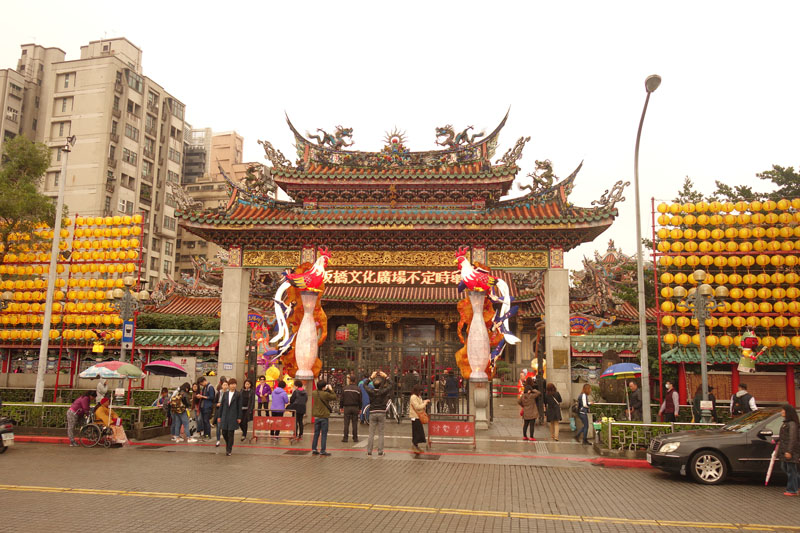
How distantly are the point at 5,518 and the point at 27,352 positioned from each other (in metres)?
20.5

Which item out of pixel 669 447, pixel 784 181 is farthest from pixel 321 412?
pixel 784 181

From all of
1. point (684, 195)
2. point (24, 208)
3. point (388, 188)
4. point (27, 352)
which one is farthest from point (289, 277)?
point (684, 195)

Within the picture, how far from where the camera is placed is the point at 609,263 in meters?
32.2

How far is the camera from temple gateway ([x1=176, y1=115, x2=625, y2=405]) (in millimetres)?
19578

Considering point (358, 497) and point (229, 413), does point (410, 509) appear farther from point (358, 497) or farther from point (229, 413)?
point (229, 413)

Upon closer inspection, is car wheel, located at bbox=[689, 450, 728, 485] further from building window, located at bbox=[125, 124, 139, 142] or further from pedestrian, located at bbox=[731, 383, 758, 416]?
building window, located at bbox=[125, 124, 139, 142]

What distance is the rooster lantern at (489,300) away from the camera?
18.7m

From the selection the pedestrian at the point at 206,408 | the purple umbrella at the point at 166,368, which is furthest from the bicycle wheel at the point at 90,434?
the purple umbrella at the point at 166,368

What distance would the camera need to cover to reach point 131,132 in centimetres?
5744

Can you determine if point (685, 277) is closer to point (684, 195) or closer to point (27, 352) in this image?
point (684, 195)

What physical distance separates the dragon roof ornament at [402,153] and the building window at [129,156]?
40740 mm

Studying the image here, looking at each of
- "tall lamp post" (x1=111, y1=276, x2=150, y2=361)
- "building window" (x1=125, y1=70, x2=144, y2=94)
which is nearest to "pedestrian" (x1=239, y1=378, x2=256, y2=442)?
"tall lamp post" (x1=111, y1=276, x2=150, y2=361)

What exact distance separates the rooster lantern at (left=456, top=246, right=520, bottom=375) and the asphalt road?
254 inches

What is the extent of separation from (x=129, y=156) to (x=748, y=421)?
58.6 meters
